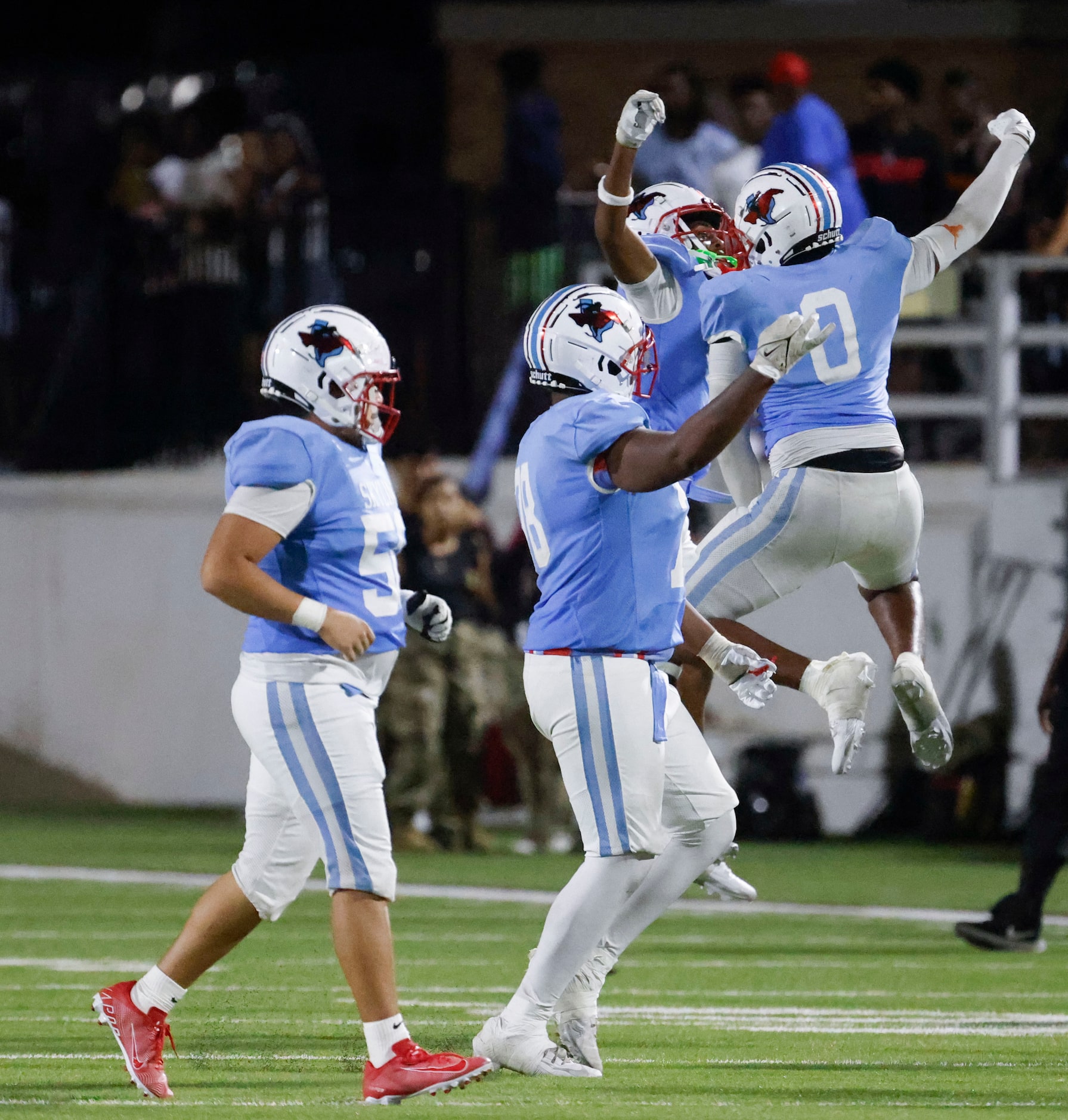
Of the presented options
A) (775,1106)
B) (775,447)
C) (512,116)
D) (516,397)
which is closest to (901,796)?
(516,397)

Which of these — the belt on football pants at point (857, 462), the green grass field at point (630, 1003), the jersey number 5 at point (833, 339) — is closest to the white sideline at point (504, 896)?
the green grass field at point (630, 1003)

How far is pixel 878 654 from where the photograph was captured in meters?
15.2

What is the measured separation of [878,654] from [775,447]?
24.5 ft

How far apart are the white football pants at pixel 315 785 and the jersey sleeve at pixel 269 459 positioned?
54cm

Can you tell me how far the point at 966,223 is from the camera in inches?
309

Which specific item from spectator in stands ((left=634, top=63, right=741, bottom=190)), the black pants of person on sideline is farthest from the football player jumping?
spectator in stands ((left=634, top=63, right=741, bottom=190))

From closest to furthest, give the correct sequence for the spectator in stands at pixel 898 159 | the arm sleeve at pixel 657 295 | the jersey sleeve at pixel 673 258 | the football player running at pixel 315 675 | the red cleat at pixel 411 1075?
the red cleat at pixel 411 1075 < the football player running at pixel 315 675 < the arm sleeve at pixel 657 295 < the jersey sleeve at pixel 673 258 < the spectator in stands at pixel 898 159

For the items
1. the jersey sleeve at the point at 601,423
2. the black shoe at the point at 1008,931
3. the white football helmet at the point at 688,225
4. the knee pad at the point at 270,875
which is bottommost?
the black shoe at the point at 1008,931

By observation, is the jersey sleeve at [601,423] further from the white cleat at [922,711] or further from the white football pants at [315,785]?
the white cleat at [922,711]

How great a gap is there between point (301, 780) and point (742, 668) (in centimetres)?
152

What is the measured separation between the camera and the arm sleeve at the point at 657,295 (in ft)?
25.7

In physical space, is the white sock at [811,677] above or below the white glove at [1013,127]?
below

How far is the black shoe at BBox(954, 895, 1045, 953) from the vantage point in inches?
392

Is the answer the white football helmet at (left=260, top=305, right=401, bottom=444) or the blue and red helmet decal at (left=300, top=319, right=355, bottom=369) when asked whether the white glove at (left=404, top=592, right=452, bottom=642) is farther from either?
the blue and red helmet decal at (left=300, top=319, right=355, bottom=369)
